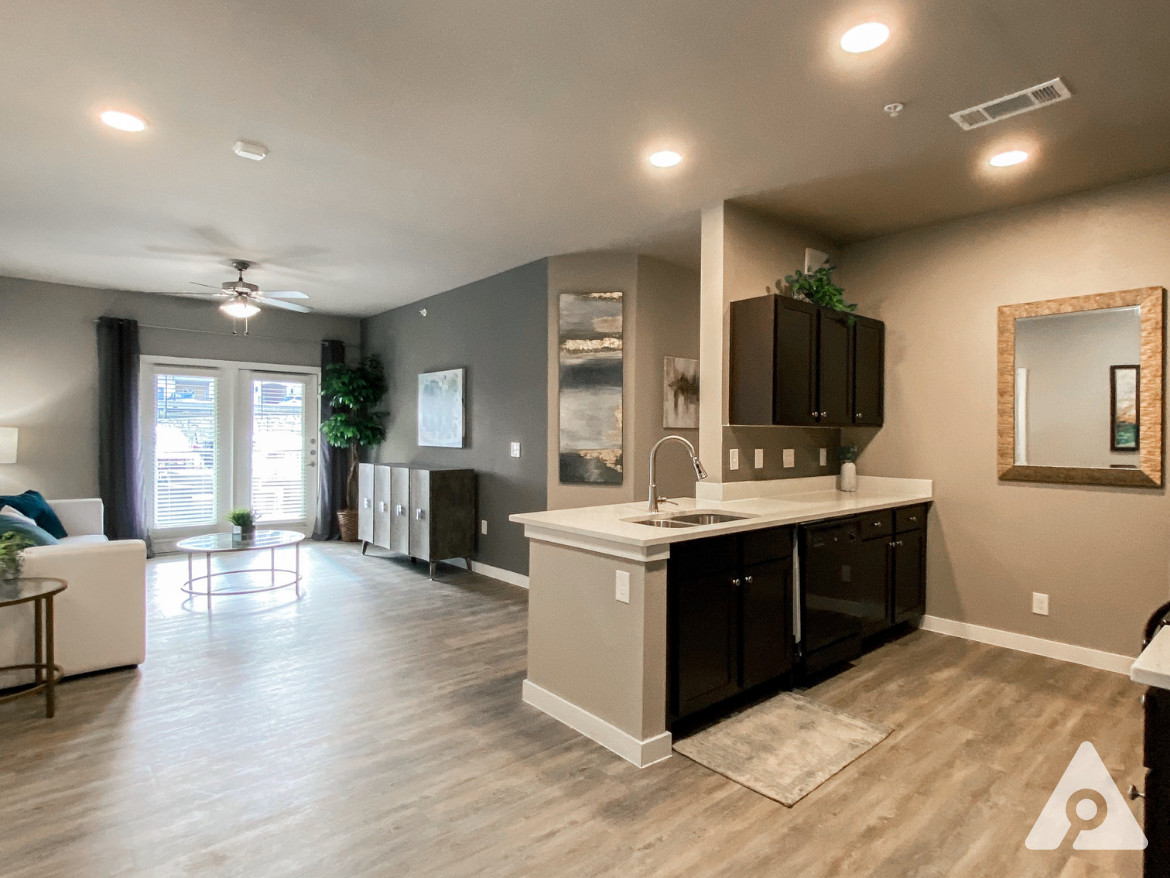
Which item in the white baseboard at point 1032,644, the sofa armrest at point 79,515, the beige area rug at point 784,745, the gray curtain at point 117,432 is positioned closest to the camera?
the beige area rug at point 784,745

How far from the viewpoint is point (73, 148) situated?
9.92 feet

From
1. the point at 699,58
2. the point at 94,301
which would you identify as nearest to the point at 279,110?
the point at 699,58

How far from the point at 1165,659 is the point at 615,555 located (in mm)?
1635

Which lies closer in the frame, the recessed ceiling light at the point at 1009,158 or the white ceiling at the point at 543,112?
the white ceiling at the point at 543,112

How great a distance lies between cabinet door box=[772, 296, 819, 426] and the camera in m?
3.47

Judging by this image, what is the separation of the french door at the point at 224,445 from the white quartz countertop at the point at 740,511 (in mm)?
4331

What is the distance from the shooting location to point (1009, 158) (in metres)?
3.08

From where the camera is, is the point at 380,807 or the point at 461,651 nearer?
the point at 380,807

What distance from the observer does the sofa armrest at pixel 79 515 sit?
500 cm

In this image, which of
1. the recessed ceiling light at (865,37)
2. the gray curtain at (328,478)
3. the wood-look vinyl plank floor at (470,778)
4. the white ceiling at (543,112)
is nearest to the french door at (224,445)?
the gray curtain at (328,478)

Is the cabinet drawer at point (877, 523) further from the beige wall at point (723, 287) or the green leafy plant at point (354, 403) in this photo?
the green leafy plant at point (354, 403)

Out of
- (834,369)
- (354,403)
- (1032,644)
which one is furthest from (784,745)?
(354,403)

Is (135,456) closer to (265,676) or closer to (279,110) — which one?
(265,676)

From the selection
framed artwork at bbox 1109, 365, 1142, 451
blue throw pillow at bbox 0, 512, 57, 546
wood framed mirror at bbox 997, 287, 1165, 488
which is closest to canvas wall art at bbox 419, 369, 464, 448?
blue throw pillow at bbox 0, 512, 57, 546
